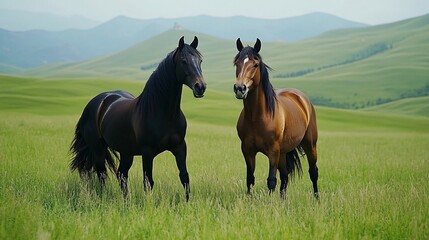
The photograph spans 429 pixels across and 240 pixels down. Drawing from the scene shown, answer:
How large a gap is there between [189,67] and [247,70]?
96 centimetres

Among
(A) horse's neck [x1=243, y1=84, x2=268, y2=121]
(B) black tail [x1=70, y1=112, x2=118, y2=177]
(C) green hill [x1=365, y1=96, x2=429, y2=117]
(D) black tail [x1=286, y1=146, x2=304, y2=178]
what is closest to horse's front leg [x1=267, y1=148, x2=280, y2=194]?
(A) horse's neck [x1=243, y1=84, x2=268, y2=121]

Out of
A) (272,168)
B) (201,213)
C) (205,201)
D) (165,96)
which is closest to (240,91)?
(165,96)

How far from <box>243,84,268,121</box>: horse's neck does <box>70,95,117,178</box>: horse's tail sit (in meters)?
3.63

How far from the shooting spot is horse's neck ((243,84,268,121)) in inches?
323

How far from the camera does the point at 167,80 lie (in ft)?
27.0

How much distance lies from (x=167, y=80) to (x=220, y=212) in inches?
99.1

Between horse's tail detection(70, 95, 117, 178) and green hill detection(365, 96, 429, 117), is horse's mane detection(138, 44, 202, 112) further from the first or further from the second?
green hill detection(365, 96, 429, 117)

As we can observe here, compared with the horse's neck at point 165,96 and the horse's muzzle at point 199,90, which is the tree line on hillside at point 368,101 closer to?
the horse's neck at point 165,96

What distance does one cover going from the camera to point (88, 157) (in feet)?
34.3

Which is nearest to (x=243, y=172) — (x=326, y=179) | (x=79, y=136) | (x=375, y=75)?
(x=326, y=179)

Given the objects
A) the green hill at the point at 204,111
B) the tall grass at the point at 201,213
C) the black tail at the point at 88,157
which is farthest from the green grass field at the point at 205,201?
the green hill at the point at 204,111

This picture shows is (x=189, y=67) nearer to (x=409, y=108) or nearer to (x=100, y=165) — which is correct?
(x=100, y=165)

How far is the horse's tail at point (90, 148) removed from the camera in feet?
33.5

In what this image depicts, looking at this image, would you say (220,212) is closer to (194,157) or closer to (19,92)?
(194,157)
